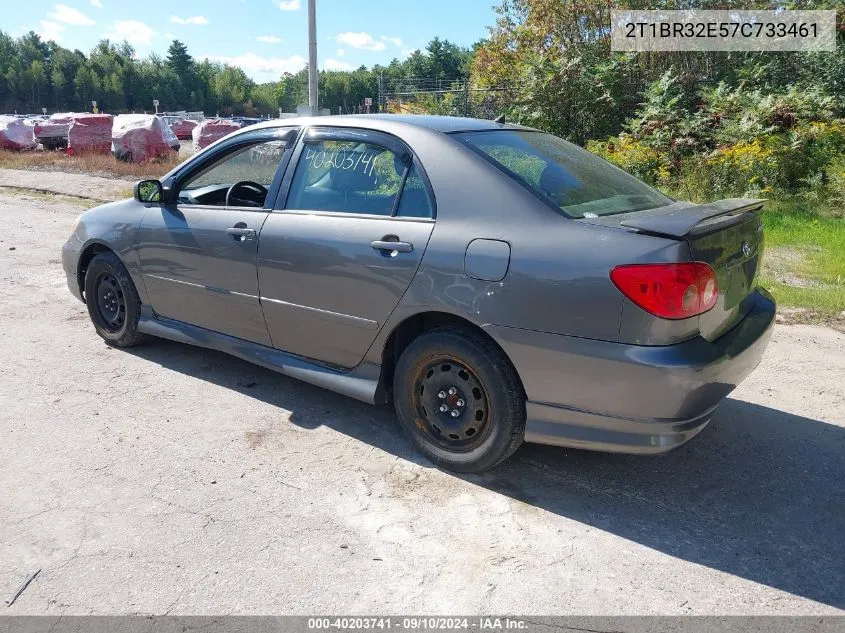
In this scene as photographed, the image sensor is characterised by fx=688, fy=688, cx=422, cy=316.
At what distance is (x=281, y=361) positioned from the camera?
4.02 meters

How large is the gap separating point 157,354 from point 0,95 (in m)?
126

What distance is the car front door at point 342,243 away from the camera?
344cm

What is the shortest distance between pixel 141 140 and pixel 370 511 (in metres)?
19.8

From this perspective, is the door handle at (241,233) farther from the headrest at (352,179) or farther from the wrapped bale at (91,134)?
the wrapped bale at (91,134)

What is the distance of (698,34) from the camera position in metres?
16.2

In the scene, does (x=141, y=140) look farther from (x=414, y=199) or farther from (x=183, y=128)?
(x=183, y=128)

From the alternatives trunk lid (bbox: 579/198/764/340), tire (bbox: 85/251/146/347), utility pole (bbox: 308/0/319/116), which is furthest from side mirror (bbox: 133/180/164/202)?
utility pole (bbox: 308/0/319/116)

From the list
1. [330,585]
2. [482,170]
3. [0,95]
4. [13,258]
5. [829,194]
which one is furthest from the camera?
[0,95]

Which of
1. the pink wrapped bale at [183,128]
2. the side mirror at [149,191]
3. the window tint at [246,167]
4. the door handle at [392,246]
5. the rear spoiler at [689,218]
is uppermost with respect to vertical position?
the pink wrapped bale at [183,128]

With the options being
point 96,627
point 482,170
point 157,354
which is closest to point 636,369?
point 482,170

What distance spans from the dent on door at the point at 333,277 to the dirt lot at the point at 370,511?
55 centimetres

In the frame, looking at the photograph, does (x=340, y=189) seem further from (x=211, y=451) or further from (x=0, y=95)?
(x=0, y=95)

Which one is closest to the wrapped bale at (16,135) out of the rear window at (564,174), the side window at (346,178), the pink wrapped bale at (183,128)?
the pink wrapped bale at (183,128)

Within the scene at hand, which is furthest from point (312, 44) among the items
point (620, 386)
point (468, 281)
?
Answer: point (620, 386)
